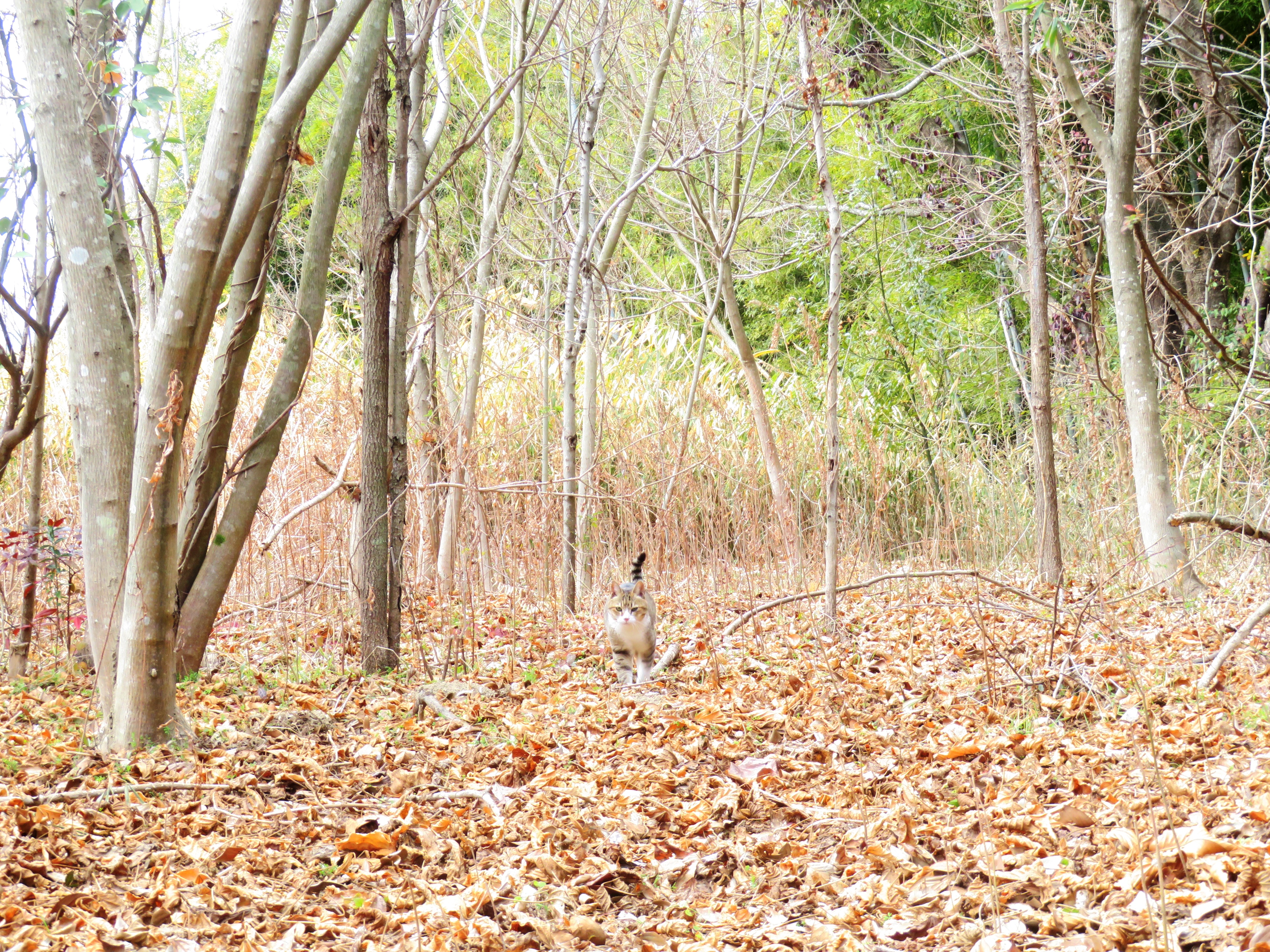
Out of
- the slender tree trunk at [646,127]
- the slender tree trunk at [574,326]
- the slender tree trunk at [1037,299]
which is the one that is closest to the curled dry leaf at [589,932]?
the slender tree trunk at [574,326]

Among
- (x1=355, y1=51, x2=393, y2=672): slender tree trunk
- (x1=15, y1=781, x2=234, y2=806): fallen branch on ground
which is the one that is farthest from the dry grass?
(x1=15, y1=781, x2=234, y2=806): fallen branch on ground

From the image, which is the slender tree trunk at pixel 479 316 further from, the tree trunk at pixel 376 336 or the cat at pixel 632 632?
the cat at pixel 632 632

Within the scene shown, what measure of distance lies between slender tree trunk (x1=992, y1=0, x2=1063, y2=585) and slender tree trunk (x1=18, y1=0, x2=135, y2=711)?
462cm

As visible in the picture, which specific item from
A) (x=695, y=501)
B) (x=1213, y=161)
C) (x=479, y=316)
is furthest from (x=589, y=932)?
(x=1213, y=161)

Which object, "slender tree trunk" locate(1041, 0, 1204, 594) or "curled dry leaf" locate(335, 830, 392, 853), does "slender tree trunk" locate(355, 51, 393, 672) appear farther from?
"slender tree trunk" locate(1041, 0, 1204, 594)

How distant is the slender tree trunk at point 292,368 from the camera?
4395mm

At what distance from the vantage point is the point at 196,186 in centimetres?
316


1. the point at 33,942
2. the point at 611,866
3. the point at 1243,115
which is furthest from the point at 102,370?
the point at 1243,115

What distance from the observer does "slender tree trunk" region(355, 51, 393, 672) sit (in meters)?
4.58

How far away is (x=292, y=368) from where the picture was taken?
14.7 ft

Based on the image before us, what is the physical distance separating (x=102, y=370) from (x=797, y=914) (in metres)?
2.75

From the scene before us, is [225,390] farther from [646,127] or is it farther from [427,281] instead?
[646,127]

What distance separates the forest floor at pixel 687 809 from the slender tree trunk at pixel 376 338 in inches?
26.0

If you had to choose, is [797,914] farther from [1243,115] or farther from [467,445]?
[1243,115]
